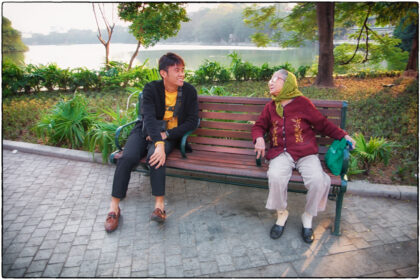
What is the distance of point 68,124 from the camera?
15.1ft

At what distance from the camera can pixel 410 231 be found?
275 cm

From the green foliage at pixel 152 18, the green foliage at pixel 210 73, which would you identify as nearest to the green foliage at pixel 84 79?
the green foliage at pixel 152 18

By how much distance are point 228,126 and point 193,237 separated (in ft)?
4.37

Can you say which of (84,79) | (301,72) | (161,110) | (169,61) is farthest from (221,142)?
(301,72)

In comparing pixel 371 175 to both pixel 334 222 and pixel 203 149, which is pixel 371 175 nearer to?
pixel 334 222

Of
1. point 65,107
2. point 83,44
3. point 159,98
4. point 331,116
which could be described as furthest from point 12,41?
point 331,116

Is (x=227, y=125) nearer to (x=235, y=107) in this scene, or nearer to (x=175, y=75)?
(x=235, y=107)

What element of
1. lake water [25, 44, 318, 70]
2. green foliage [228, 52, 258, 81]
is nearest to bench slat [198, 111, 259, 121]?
lake water [25, 44, 318, 70]

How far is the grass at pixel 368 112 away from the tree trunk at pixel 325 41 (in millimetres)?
512

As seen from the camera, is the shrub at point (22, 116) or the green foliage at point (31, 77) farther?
the green foliage at point (31, 77)

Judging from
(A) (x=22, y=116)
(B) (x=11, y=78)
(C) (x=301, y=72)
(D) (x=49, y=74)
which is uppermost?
(C) (x=301, y=72)

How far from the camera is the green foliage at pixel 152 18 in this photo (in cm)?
890

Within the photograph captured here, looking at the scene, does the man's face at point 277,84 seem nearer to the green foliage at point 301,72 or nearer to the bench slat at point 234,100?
the bench slat at point 234,100

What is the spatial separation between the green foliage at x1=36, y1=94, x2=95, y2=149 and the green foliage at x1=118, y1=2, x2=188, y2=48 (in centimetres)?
503
